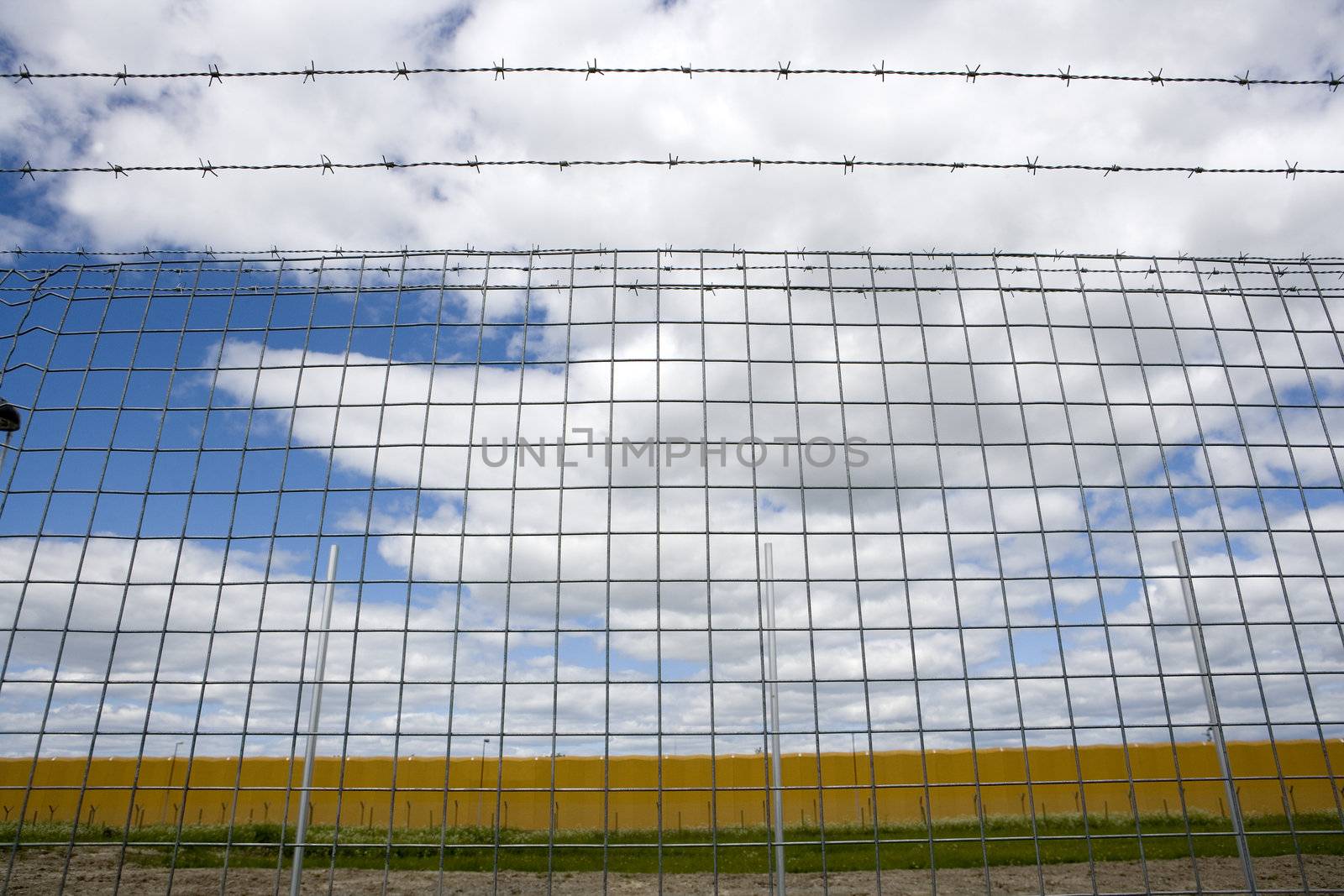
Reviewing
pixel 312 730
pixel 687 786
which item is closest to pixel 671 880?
pixel 687 786

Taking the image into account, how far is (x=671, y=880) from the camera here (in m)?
14.8

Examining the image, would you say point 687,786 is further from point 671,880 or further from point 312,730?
point 312,730

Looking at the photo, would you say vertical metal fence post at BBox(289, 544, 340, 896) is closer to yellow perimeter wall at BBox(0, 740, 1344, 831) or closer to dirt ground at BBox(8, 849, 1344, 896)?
dirt ground at BBox(8, 849, 1344, 896)

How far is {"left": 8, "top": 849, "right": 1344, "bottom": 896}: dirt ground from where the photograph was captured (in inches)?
510

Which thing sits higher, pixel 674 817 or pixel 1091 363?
pixel 1091 363

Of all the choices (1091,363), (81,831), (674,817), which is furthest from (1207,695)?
(81,831)

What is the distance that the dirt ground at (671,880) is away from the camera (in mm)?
12961

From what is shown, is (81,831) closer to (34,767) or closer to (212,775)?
(212,775)

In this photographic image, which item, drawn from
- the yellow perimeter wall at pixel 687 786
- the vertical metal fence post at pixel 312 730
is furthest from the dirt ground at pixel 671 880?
the vertical metal fence post at pixel 312 730

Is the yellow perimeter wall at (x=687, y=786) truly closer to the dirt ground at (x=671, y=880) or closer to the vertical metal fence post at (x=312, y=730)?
the dirt ground at (x=671, y=880)

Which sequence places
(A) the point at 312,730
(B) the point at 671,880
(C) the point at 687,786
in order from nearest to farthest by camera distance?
(A) the point at 312,730
(B) the point at 671,880
(C) the point at 687,786

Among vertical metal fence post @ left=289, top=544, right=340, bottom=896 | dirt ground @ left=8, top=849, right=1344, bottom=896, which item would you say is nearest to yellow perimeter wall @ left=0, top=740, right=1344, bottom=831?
dirt ground @ left=8, top=849, right=1344, bottom=896

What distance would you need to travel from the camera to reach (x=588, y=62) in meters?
6.26

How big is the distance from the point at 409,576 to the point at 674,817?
621 inches
